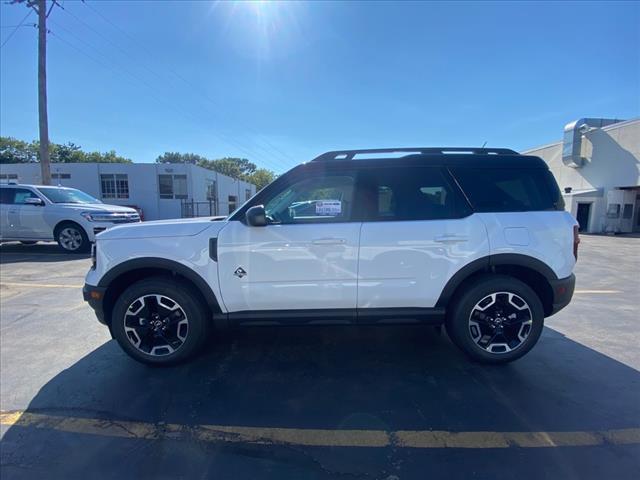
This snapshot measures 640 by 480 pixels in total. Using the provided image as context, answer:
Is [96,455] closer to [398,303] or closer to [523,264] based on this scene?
[398,303]

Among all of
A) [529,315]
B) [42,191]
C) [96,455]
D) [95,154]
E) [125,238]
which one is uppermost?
[95,154]

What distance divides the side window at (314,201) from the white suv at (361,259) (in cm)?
1

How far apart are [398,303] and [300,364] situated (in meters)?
1.11

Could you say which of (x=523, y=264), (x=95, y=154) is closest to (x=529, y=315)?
(x=523, y=264)

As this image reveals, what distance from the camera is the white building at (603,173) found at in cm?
2178

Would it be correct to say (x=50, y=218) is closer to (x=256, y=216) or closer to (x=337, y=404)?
(x=256, y=216)

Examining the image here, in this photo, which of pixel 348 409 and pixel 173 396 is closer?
pixel 348 409

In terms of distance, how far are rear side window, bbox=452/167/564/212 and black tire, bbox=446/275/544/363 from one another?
69 cm

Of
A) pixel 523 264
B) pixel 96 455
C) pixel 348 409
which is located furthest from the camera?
pixel 523 264

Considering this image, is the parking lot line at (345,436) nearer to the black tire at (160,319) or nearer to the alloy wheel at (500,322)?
the black tire at (160,319)

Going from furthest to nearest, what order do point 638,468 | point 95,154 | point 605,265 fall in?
point 95,154 < point 605,265 < point 638,468

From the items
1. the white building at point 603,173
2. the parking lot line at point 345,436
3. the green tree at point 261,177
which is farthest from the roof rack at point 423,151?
the green tree at point 261,177

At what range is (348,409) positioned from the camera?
2666mm

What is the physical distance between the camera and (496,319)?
325 centimetres
